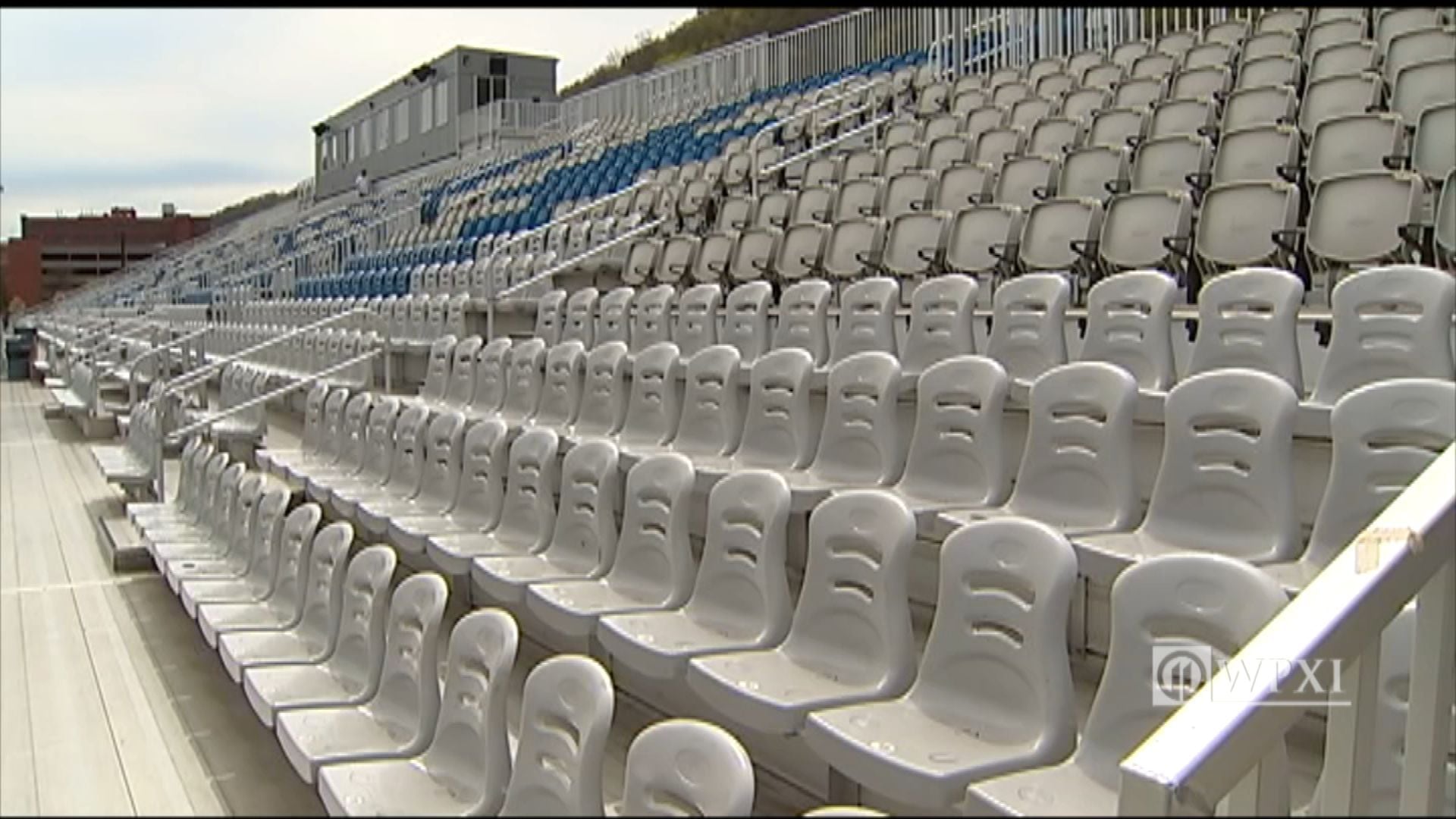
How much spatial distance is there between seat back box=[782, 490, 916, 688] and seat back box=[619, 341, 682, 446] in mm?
1693

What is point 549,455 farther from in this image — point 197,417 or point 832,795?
point 197,417

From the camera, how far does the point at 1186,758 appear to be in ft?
3.70

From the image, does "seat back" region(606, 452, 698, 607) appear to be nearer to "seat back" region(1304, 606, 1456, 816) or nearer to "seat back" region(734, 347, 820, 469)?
"seat back" region(734, 347, 820, 469)

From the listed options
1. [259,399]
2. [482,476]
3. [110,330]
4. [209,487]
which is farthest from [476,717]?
[110,330]

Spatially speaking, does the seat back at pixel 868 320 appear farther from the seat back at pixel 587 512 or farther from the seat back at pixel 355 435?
the seat back at pixel 355 435

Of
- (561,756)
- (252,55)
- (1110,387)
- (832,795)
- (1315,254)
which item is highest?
(252,55)

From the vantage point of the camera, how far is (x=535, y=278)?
697 centimetres

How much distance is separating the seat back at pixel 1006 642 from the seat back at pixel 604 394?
2378 millimetres

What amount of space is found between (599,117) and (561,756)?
14197mm

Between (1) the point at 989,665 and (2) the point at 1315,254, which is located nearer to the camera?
(1) the point at 989,665

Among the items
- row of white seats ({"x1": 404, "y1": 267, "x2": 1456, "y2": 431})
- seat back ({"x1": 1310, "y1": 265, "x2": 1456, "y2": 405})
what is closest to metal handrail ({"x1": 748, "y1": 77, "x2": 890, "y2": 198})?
row of white seats ({"x1": 404, "y1": 267, "x2": 1456, "y2": 431})

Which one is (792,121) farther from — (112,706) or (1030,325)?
(112,706)

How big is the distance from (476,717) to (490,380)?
331cm

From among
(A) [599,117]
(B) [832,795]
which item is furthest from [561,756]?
(A) [599,117]
